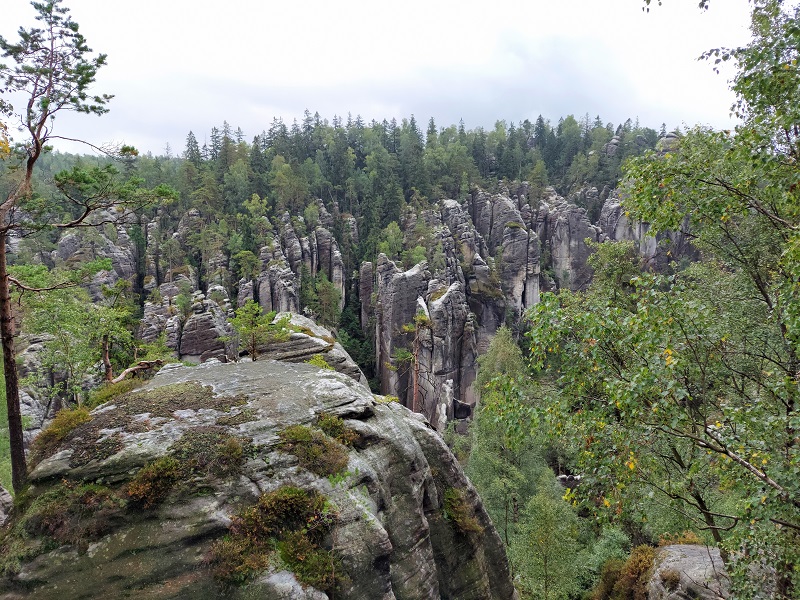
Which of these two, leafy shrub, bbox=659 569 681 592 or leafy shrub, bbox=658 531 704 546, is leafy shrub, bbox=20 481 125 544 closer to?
leafy shrub, bbox=659 569 681 592

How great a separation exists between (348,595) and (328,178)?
77.7 meters

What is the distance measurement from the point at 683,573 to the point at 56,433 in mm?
17301

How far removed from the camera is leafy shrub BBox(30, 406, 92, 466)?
352 inches

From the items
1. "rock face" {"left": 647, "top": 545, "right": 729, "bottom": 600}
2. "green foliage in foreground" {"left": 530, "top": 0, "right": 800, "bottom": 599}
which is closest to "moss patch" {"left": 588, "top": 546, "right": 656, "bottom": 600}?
"rock face" {"left": 647, "top": 545, "right": 729, "bottom": 600}

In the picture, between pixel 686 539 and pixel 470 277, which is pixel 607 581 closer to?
pixel 686 539

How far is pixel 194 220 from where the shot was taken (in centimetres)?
6088

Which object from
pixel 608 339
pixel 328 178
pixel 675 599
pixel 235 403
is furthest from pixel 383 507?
pixel 328 178

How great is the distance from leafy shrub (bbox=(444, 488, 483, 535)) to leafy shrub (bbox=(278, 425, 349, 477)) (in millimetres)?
4340

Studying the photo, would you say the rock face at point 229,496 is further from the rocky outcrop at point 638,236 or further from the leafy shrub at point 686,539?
the rocky outcrop at point 638,236

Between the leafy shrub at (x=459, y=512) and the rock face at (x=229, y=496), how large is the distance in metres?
0.04

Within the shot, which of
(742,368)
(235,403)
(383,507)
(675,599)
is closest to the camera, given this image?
(383,507)

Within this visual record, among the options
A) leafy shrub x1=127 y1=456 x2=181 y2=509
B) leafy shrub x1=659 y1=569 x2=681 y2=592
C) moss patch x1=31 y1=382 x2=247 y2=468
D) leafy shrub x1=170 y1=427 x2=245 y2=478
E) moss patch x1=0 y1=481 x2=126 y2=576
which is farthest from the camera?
leafy shrub x1=659 y1=569 x2=681 y2=592

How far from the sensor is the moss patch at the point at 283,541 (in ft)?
23.9

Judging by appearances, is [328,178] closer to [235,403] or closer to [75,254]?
[75,254]
